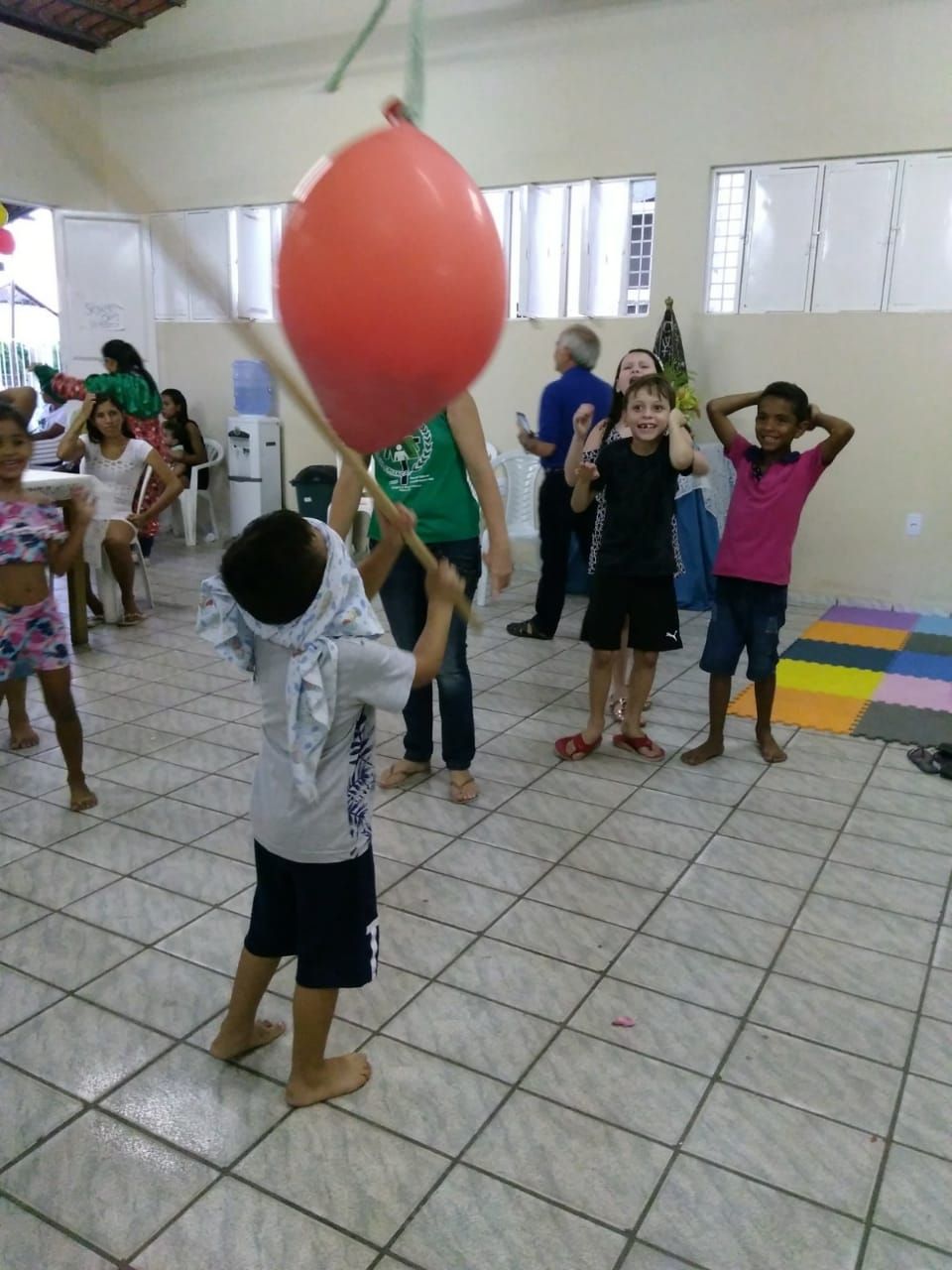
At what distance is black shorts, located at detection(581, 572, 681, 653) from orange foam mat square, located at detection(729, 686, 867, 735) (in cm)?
80

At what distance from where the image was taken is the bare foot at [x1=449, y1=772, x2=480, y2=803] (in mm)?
2883

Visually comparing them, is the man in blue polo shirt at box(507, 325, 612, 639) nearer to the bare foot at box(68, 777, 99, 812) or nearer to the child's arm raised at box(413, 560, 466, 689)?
the bare foot at box(68, 777, 99, 812)

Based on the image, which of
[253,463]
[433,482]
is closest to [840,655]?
[433,482]

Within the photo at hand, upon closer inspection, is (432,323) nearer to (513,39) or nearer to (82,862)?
(82,862)

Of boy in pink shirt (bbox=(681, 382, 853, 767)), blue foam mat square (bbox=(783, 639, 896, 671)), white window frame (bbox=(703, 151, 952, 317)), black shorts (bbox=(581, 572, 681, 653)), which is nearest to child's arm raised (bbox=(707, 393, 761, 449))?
boy in pink shirt (bbox=(681, 382, 853, 767))

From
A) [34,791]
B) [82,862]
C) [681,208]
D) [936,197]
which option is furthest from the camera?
[681,208]

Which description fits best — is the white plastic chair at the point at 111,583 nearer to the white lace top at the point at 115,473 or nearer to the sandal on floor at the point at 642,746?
the white lace top at the point at 115,473

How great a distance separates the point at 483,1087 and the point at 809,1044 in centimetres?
62

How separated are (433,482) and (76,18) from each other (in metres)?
1.79

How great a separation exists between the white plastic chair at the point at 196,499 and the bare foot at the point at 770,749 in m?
4.86

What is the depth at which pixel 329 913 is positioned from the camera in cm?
155

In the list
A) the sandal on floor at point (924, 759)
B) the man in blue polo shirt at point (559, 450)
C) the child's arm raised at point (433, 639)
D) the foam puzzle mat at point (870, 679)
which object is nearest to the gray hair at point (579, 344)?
the man in blue polo shirt at point (559, 450)

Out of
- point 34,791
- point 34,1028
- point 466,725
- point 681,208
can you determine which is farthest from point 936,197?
point 34,1028

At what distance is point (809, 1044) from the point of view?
186 cm
